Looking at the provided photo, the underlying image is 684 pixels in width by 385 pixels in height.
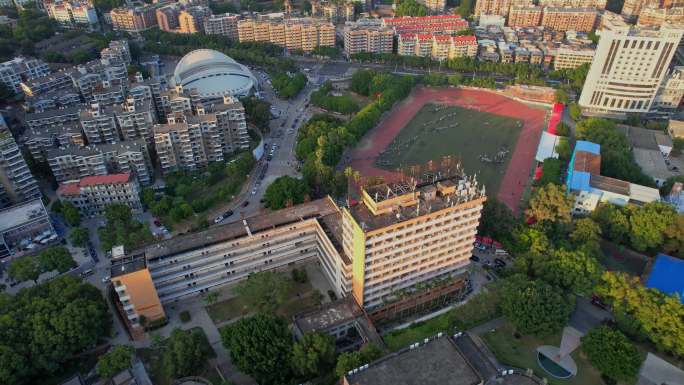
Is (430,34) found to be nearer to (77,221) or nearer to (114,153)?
(114,153)

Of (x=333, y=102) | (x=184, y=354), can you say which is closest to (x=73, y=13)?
(x=333, y=102)

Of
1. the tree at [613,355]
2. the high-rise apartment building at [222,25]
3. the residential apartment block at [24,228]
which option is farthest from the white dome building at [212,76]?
the tree at [613,355]

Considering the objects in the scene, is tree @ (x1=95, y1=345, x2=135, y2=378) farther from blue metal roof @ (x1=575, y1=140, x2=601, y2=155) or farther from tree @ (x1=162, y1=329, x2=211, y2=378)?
blue metal roof @ (x1=575, y1=140, x2=601, y2=155)

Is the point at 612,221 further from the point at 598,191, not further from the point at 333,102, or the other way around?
the point at 333,102

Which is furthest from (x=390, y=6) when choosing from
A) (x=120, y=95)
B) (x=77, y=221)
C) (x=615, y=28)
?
(x=77, y=221)

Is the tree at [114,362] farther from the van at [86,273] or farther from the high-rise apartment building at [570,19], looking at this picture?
the high-rise apartment building at [570,19]

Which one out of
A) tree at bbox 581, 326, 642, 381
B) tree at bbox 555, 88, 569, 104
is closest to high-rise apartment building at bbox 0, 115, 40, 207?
tree at bbox 581, 326, 642, 381
